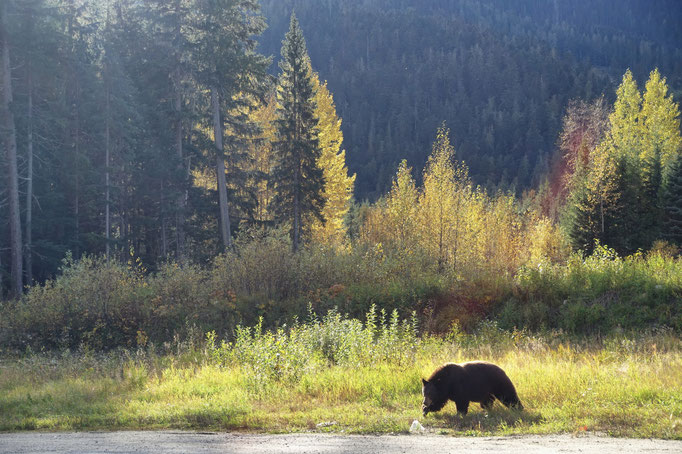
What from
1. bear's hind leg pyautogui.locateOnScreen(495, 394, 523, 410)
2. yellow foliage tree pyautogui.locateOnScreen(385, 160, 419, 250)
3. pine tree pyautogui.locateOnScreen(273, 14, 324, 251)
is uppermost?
pine tree pyautogui.locateOnScreen(273, 14, 324, 251)

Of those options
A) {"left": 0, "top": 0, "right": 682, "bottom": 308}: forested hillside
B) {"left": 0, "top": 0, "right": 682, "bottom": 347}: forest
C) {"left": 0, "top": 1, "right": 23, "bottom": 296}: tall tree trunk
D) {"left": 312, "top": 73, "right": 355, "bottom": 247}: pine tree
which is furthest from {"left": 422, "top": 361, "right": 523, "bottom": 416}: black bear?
{"left": 312, "top": 73, "right": 355, "bottom": 247}: pine tree

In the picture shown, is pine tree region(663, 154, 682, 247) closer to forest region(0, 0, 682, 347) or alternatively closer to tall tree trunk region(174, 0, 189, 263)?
forest region(0, 0, 682, 347)

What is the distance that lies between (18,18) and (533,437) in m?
29.3

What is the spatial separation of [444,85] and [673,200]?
13670 centimetres

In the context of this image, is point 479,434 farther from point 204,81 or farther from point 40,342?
point 204,81

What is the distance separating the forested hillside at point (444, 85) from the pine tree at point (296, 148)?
261 ft

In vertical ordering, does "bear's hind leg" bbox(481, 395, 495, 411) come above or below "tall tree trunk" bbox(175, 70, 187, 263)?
below

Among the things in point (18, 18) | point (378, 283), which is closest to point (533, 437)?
point (378, 283)

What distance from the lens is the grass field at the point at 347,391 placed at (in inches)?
235

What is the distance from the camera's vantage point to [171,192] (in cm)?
2803

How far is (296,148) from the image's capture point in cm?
2791

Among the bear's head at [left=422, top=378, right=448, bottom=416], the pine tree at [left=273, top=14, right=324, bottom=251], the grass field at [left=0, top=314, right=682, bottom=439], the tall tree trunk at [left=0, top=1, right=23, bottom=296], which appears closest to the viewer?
the grass field at [left=0, top=314, right=682, bottom=439]

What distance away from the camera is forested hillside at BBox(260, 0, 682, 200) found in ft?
411

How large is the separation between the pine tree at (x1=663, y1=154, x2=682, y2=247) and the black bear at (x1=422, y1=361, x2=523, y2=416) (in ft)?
96.4
